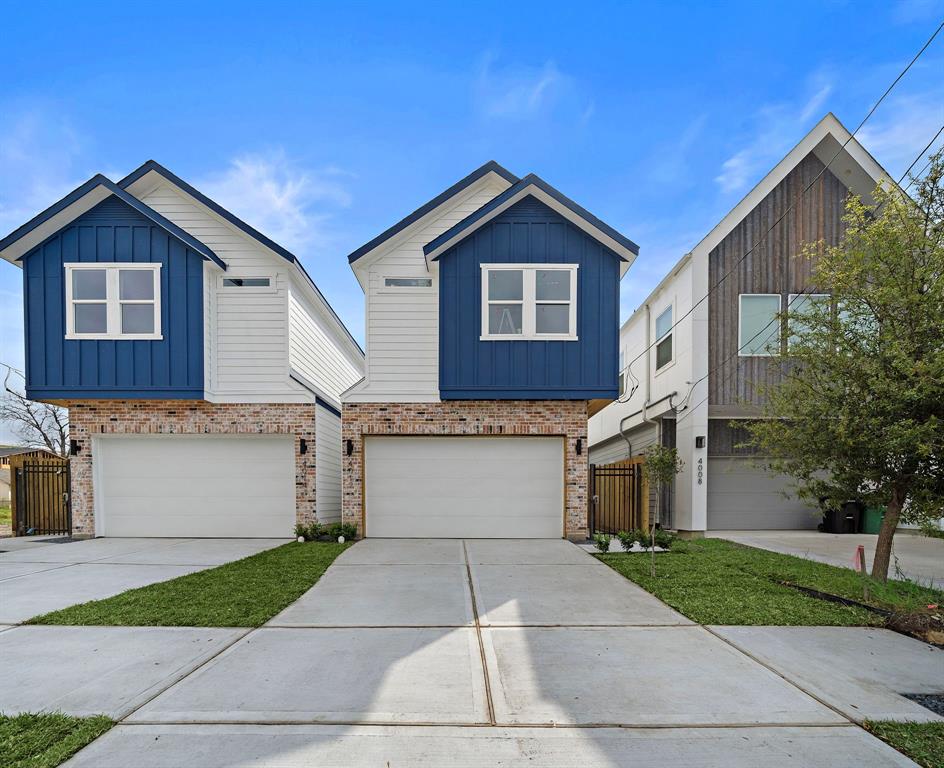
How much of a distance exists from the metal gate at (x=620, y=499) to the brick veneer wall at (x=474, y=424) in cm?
82

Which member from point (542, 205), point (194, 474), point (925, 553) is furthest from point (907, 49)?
point (194, 474)

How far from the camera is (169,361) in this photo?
10.5 metres

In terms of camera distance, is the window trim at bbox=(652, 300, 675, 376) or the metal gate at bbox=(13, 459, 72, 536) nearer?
the metal gate at bbox=(13, 459, 72, 536)

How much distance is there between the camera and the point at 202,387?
1049 centimetres

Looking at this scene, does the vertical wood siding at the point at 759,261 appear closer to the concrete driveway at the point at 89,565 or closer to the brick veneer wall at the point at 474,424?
the brick veneer wall at the point at 474,424

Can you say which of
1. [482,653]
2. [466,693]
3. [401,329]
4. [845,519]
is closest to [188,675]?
[466,693]

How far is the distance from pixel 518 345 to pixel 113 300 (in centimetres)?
816

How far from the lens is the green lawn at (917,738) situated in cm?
307

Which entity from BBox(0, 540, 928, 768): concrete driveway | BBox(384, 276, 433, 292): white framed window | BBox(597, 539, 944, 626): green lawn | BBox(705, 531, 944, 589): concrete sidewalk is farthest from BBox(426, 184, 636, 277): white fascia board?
BBox(0, 540, 928, 768): concrete driveway

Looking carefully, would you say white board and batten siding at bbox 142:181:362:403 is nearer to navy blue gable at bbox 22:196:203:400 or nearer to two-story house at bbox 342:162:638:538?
navy blue gable at bbox 22:196:203:400

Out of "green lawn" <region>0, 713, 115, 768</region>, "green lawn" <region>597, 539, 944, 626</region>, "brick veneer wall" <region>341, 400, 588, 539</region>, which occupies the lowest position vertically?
"green lawn" <region>597, 539, 944, 626</region>

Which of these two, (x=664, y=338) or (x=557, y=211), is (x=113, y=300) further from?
(x=664, y=338)

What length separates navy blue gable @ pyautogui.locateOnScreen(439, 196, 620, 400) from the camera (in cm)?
1048

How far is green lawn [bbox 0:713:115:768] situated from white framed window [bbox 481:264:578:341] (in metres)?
8.21
